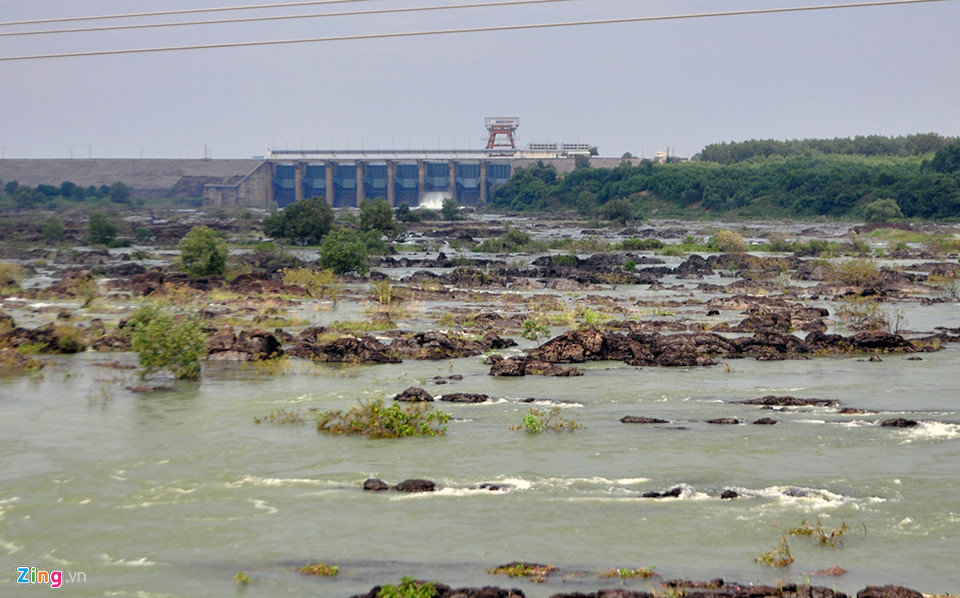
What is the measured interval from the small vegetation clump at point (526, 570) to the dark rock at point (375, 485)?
3536mm

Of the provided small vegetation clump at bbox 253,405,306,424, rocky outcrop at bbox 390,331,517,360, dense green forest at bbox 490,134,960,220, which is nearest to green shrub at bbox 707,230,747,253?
dense green forest at bbox 490,134,960,220

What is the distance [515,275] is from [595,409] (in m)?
26.8

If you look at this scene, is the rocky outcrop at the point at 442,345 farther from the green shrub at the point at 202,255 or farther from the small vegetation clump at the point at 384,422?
the green shrub at the point at 202,255

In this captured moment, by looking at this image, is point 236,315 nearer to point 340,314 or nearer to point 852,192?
point 340,314

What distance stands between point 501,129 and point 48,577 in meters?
157

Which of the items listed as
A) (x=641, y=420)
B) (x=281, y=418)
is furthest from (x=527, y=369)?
(x=281, y=418)

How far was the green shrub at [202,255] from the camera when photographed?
41.9 meters

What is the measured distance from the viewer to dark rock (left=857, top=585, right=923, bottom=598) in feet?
30.3

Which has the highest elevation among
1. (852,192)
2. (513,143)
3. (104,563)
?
(513,143)

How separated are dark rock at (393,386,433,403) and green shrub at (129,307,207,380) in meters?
5.51

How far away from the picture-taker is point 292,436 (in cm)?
1734

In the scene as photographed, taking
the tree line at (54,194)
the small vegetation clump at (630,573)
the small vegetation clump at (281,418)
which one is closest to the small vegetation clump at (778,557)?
the small vegetation clump at (630,573)

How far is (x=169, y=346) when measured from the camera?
71.4ft

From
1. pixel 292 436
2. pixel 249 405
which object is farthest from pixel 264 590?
pixel 249 405
